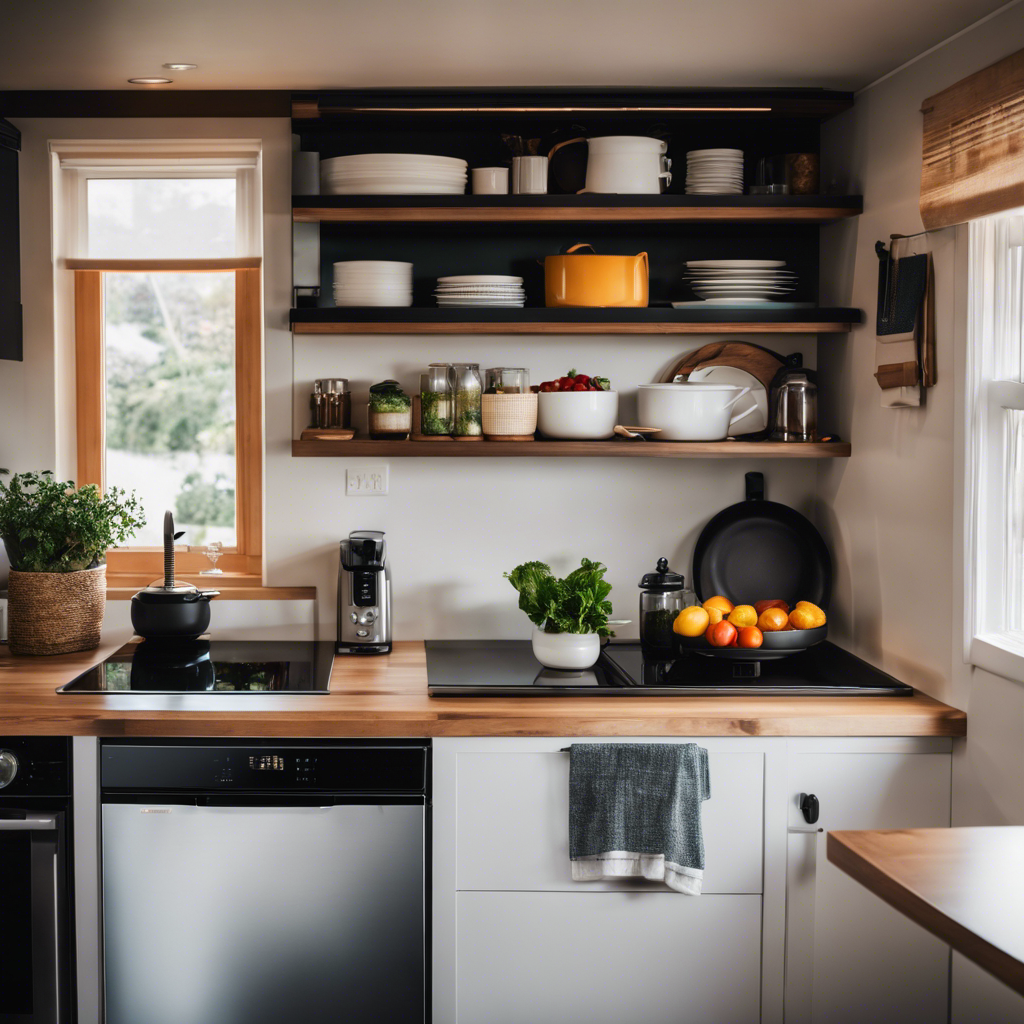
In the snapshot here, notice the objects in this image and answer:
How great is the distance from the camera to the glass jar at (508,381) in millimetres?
2719

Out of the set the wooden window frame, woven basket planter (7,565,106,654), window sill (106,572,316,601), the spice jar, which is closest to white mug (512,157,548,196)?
the spice jar

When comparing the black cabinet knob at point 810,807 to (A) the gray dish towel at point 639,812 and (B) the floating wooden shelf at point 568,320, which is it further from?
(B) the floating wooden shelf at point 568,320

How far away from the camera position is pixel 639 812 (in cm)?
220

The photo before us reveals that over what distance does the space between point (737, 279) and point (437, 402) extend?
0.85 m

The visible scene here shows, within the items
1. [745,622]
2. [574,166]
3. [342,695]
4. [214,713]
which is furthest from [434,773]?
[574,166]

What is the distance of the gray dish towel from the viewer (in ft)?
7.22

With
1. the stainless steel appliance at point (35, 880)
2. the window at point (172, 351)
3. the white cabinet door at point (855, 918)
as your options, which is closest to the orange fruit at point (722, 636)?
the white cabinet door at point (855, 918)

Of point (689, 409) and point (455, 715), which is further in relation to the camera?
point (689, 409)

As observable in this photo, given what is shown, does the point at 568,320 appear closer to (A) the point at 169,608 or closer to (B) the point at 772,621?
(B) the point at 772,621

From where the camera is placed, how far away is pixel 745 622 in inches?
103

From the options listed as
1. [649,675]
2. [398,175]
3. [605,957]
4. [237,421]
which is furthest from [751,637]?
[237,421]

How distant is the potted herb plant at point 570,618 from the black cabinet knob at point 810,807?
590mm

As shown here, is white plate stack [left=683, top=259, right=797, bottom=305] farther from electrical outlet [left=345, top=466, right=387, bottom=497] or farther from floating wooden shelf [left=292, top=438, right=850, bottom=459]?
electrical outlet [left=345, top=466, right=387, bottom=497]

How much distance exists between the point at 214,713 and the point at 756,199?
180 centimetres
